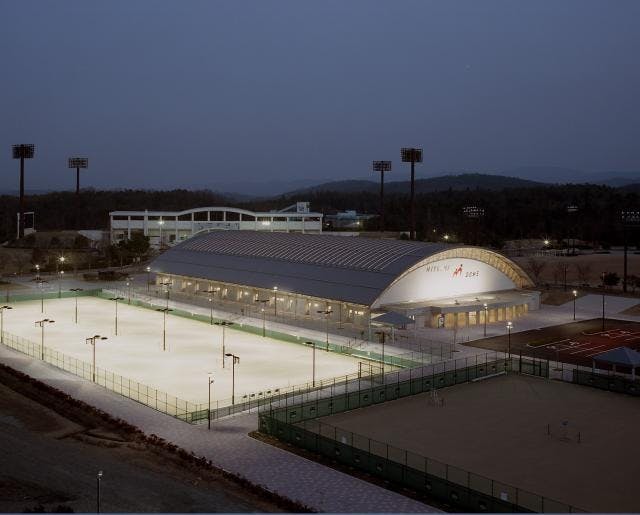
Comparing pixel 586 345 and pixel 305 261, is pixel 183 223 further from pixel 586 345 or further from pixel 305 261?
pixel 586 345

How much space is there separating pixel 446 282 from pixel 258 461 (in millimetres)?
34596

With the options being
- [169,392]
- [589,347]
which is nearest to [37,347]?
[169,392]

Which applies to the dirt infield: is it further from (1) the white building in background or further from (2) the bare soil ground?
(1) the white building in background

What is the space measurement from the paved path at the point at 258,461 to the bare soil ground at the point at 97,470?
95cm

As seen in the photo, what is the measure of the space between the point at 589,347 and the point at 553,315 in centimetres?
1238

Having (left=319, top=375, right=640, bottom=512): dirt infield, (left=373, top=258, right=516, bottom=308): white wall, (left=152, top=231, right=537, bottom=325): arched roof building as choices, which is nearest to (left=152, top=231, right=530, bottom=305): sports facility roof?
(left=152, top=231, right=537, bottom=325): arched roof building

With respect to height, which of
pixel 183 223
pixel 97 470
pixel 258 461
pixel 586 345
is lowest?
pixel 258 461

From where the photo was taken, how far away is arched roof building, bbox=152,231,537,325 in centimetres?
5253

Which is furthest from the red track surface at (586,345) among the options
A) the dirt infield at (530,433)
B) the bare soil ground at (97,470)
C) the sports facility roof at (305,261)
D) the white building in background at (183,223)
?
the white building in background at (183,223)

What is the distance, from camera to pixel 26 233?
105875 millimetres

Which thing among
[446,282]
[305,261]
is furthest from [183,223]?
[446,282]

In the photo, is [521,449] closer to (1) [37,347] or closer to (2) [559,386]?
(2) [559,386]

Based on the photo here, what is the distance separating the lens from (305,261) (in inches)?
2381

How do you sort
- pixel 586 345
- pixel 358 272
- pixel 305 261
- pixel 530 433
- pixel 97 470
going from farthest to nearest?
pixel 305 261 < pixel 358 272 < pixel 586 345 < pixel 530 433 < pixel 97 470
